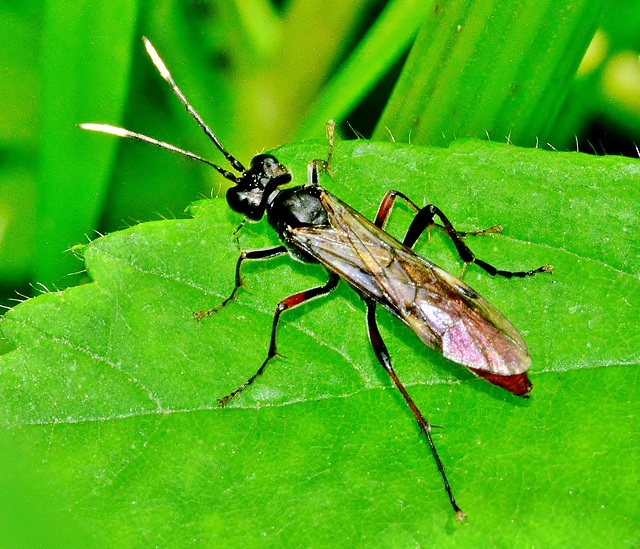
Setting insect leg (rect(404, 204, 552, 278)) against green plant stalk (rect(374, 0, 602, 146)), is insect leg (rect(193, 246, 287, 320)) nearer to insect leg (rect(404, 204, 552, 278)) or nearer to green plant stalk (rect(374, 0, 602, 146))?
insect leg (rect(404, 204, 552, 278))

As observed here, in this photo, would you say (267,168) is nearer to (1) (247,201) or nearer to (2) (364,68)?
(1) (247,201)

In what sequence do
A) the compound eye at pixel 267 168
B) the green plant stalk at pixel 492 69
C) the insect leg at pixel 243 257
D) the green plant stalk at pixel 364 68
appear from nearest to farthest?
the insect leg at pixel 243 257 → the green plant stalk at pixel 492 69 → the compound eye at pixel 267 168 → the green plant stalk at pixel 364 68

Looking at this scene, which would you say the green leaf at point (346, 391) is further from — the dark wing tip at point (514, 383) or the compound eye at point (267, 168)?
the compound eye at point (267, 168)

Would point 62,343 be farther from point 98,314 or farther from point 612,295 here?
point 612,295

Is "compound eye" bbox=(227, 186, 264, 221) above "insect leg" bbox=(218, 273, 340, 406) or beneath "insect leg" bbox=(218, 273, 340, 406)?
above

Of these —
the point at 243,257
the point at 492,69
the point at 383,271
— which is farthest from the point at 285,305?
the point at 492,69

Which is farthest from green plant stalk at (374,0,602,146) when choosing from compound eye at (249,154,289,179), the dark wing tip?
the dark wing tip

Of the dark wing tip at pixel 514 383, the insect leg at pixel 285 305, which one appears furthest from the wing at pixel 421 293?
the insect leg at pixel 285 305
